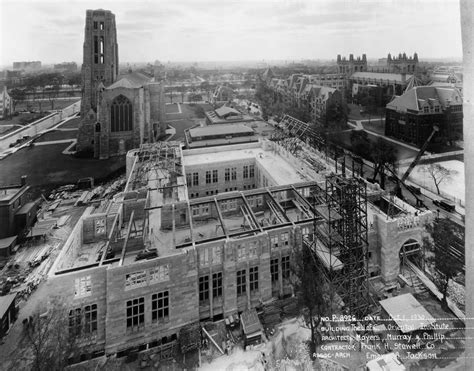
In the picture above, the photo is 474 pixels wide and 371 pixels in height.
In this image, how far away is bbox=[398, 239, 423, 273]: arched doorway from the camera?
16188 millimetres

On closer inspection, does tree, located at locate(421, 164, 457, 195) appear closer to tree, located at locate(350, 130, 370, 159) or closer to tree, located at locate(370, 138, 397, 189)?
tree, located at locate(370, 138, 397, 189)

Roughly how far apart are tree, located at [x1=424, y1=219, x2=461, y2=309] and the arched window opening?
3447 cm

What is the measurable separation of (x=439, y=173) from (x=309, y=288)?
22.8 metres

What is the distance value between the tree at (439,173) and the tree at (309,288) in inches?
679

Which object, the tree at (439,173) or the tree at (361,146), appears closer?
the tree at (439,173)

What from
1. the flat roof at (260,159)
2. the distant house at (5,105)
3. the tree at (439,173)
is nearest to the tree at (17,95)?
the distant house at (5,105)

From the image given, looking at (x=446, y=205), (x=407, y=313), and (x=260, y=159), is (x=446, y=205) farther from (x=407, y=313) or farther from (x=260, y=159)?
(x=260, y=159)

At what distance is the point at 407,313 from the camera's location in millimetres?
12617

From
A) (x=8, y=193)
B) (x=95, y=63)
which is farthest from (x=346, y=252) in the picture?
(x=95, y=63)

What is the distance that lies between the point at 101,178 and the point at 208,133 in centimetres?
1573

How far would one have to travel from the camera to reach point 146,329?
12875mm

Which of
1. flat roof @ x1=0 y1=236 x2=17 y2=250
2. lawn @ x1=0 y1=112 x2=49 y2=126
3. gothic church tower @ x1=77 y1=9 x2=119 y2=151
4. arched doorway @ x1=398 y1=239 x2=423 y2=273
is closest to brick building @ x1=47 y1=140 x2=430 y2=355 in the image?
arched doorway @ x1=398 y1=239 x2=423 y2=273

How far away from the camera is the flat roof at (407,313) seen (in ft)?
39.5

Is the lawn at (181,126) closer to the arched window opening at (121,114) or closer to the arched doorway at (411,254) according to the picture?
the arched window opening at (121,114)
